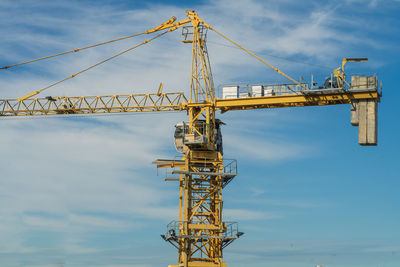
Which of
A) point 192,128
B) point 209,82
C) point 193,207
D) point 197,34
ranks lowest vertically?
point 193,207

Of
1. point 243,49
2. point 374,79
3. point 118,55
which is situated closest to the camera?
point 374,79

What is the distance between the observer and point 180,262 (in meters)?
96.7

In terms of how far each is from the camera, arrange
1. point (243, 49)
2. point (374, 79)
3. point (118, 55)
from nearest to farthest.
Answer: point (374, 79)
point (243, 49)
point (118, 55)

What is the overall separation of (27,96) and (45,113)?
14.7 feet

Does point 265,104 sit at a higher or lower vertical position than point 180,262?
higher

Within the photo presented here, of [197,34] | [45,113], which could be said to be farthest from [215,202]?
[45,113]

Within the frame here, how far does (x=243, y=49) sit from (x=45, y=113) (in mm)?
31287

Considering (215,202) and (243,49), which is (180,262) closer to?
(215,202)

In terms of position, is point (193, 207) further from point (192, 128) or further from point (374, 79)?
point (374, 79)

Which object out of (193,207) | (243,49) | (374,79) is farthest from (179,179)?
(374,79)

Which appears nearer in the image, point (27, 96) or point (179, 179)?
point (179, 179)

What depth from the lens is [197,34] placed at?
10619 cm

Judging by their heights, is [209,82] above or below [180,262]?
above

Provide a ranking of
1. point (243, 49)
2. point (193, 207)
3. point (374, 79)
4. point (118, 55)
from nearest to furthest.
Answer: point (374, 79)
point (193, 207)
point (243, 49)
point (118, 55)
